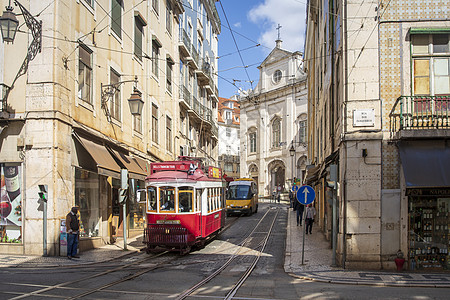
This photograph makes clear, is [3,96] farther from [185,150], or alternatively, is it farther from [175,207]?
[185,150]

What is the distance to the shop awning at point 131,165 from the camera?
18658 mm

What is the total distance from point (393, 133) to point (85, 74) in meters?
11.1

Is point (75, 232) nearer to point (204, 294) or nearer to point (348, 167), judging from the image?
point (204, 294)

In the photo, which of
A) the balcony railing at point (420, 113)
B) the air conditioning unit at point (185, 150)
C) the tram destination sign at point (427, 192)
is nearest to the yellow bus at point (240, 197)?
the air conditioning unit at point (185, 150)

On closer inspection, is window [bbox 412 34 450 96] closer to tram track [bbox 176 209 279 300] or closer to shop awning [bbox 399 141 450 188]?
shop awning [bbox 399 141 450 188]

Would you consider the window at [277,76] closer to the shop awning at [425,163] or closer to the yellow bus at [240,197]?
the yellow bus at [240,197]

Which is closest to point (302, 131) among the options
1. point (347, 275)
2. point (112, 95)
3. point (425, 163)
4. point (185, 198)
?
point (112, 95)

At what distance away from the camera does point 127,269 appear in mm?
11867

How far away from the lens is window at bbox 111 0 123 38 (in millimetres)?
19042

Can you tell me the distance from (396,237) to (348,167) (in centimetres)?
229

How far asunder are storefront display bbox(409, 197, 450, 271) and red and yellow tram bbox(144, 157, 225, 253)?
6.78 m

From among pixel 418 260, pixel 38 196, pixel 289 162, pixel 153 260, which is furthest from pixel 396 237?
pixel 289 162

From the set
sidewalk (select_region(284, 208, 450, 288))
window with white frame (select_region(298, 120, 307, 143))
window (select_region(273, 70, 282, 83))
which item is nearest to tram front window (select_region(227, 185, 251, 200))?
sidewalk (select_region(284, 208, 450, 288))

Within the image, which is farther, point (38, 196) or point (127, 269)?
point (38, 196)
